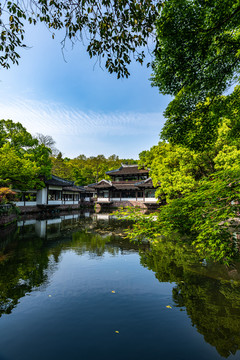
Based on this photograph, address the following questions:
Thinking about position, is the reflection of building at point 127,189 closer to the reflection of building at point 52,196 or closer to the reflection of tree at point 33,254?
the reflection of building at point 52,196

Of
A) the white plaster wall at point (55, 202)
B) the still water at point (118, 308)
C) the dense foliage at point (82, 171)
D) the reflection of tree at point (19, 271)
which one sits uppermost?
the dense foliage at point (82, 171)

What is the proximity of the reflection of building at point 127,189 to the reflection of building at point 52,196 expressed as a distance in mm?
5018

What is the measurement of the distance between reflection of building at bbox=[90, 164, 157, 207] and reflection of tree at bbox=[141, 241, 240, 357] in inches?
892

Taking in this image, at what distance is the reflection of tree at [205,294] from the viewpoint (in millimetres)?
3387

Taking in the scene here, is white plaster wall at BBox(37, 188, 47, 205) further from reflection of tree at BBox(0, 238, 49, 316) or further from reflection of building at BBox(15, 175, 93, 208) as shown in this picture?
reflection of tree at BBox(0, 238, 49, 316)

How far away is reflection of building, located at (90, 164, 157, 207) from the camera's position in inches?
1209

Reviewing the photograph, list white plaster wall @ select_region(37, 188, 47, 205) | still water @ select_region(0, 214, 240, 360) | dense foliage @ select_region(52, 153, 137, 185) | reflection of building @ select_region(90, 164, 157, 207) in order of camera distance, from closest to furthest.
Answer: still water @ select_region(0, 214, 240, 360), white plaster wall @ select_region(37, 188, 47, 205), reflection of building @ select_region(90, 164, 157, 207), dense foliage @ select_region(52, 153, 137, 185)

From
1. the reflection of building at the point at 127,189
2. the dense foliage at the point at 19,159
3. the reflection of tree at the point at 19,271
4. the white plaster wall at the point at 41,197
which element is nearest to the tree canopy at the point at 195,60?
the reflection of tree at the point at 19,271

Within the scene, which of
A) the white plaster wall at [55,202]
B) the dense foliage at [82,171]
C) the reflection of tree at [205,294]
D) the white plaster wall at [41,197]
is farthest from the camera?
the dense foliage at [82,171]

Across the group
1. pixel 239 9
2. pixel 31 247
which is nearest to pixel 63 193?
pixel 31 247

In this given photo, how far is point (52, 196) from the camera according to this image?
28.4 meters

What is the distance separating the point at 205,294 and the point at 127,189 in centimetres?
2764

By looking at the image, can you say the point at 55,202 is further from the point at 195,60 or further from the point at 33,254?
the point at 195,60

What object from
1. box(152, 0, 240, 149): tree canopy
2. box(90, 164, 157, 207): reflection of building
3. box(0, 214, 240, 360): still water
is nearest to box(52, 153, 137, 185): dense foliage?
box(90, 164, 157, 207): reflection of building
